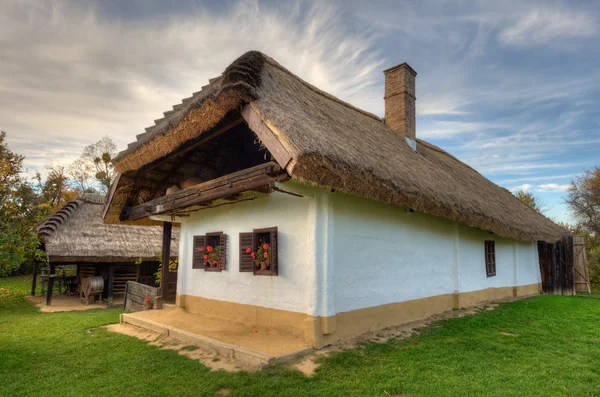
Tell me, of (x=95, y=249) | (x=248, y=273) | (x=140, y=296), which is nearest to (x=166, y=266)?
(x=140, y=296)

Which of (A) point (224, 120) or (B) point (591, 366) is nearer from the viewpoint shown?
(B) point (591, 366)

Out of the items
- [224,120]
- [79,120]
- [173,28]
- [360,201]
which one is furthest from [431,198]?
[79,120]

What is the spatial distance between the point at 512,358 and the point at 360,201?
117 inches

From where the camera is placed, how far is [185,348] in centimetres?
Result: 507

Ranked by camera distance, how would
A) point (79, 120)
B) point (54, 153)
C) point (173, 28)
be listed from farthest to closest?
point (54, 153)
point (79, 120)
point (173, 28)

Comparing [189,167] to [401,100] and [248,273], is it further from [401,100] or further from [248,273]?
[401,100]

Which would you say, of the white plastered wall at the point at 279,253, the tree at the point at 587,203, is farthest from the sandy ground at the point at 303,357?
the tree at the point at 587,203

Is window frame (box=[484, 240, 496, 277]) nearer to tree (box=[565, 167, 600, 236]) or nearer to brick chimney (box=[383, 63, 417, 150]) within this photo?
brick chimney (box=[383, 63, 417, 150])

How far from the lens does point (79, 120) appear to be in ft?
35.7

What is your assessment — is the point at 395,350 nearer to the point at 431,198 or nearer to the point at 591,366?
the point at 591,366

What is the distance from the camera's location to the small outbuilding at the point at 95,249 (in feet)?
36.1

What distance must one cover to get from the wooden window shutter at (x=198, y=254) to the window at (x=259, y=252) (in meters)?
1.55

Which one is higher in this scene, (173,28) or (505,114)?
(505,114)

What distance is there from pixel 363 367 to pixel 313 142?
9.30 feet
